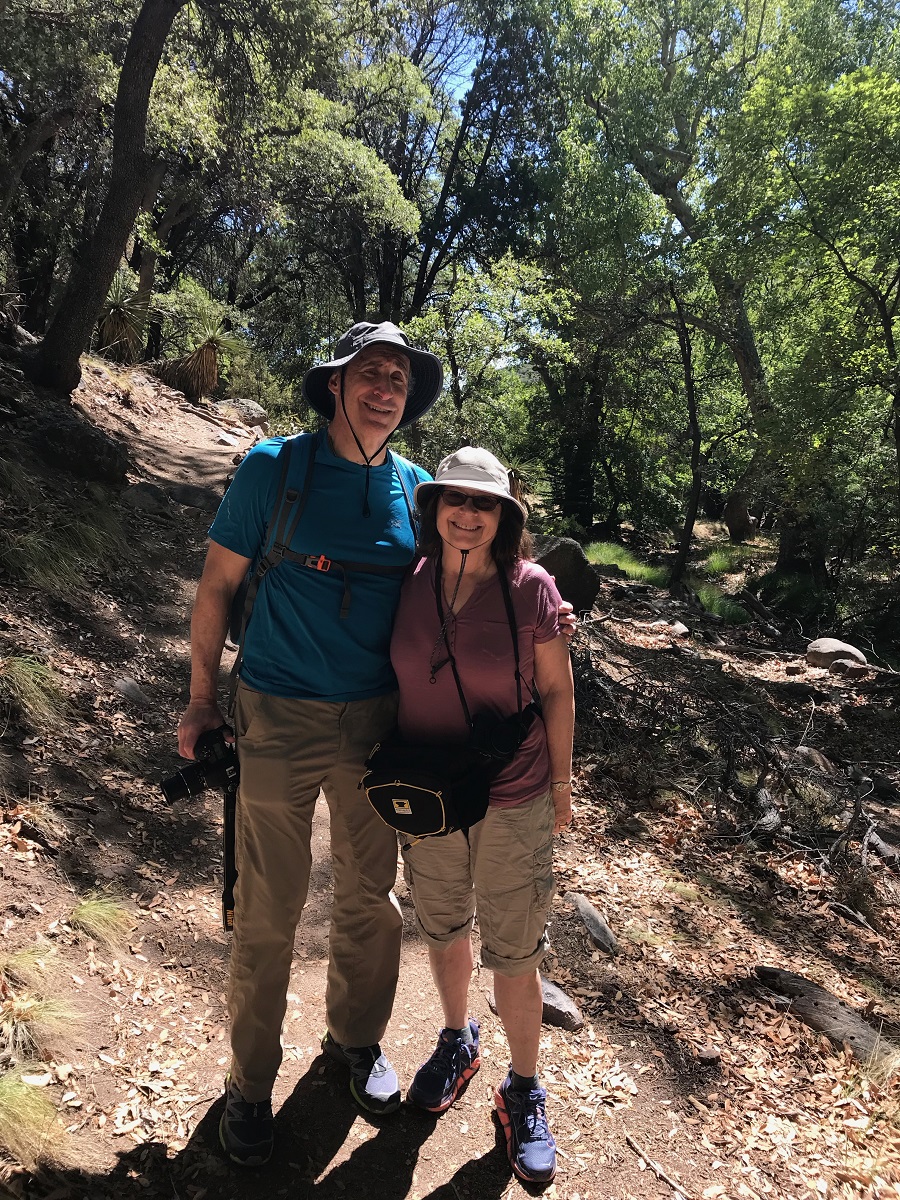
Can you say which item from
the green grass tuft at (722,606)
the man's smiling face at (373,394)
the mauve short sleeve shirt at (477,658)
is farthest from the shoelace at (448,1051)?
the green grass tuft at (722,606)

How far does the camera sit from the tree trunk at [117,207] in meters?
6.84

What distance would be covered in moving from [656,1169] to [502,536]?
2221 millimetres

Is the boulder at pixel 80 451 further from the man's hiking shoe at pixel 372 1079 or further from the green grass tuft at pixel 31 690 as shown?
the man's hiking shoe at pixel 372 1079

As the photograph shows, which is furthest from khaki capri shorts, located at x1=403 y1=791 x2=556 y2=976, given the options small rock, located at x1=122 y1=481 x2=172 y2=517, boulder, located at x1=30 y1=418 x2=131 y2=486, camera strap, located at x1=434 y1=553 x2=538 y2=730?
small rock, located at x1=122 y1=481 x2=172 y2=517

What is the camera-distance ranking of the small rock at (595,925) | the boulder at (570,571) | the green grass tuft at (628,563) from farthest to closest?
the green grass tuft at (628,563) < the boulder at (570,571) < the small rock at (595,925)

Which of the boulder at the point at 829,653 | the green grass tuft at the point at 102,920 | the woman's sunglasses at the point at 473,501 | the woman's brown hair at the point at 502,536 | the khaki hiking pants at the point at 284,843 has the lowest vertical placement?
the green grass tuft at the point at 102,920

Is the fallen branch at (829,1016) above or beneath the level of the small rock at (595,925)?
above

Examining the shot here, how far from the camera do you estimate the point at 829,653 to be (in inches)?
367

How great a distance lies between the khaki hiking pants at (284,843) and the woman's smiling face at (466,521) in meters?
0.55

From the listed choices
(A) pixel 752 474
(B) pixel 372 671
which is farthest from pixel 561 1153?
(A) pixel 752 474

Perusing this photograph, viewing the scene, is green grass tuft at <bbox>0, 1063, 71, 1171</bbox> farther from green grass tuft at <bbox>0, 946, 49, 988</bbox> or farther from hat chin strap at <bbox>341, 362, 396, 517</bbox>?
hat chin strap at <bbox>341, 362, 396, 517</bbox>

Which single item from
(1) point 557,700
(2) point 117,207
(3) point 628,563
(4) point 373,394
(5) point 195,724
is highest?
(2) point 117,207

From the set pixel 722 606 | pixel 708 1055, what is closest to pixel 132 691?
pixel 708 1055

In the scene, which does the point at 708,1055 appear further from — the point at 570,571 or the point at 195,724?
the point at 570,571
